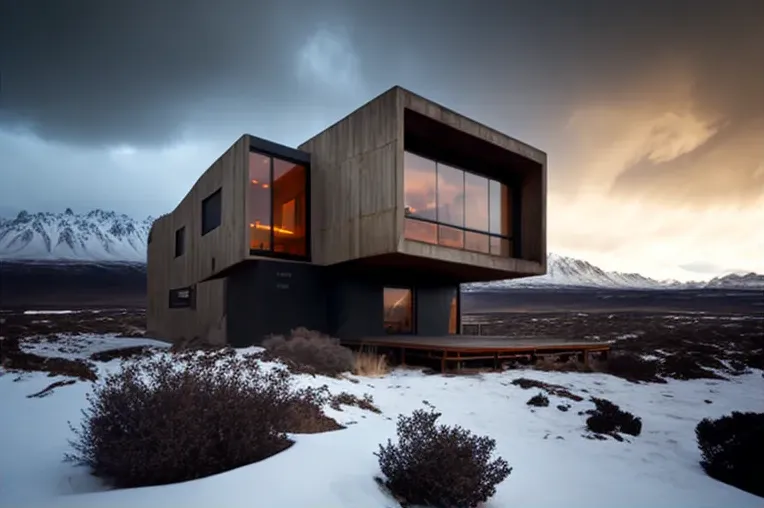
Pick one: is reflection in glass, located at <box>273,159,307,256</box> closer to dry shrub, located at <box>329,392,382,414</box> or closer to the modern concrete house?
the modern concrete house

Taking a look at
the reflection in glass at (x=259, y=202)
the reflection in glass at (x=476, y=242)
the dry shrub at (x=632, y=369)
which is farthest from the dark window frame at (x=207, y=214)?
the dry shrub at (x=632, y=369)

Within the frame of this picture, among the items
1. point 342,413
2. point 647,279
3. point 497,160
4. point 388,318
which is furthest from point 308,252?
point 647,279

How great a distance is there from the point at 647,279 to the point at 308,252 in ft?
624

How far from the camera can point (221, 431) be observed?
3533 millimetres

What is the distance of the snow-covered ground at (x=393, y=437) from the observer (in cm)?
313

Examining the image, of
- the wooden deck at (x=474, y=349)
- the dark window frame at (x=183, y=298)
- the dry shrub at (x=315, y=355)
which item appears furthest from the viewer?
the dark window frame at (x=183, y=298)

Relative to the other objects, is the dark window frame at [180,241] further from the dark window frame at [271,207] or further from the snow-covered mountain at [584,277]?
the snow-covered mountain at [584,277]

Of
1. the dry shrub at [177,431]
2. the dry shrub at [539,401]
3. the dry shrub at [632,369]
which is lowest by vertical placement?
the dry shrub at [632,369]

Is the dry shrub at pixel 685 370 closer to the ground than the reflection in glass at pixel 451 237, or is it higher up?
closer to the ground

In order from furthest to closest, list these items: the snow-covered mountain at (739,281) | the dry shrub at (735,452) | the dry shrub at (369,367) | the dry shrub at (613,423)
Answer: the snow-covered mountain at (739,281), the dry shrub at (369,367), the dry shrub at (613,423), the dry shrub at (735,452)

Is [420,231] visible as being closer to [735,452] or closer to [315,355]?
[315,355]

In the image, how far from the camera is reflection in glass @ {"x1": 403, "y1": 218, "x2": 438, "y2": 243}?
12212 millimetres

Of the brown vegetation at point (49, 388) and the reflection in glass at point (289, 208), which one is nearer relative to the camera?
the brown vegetation at point (49, 388)

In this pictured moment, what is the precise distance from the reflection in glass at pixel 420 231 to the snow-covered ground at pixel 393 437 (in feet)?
14.4
